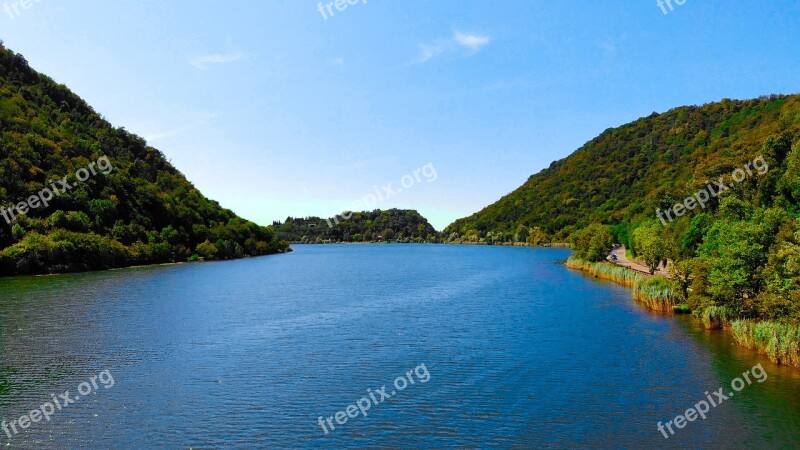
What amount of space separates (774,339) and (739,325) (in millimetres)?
5034

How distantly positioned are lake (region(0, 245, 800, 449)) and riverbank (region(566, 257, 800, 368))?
1090mm

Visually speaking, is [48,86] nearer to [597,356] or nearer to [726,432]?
[597,356]

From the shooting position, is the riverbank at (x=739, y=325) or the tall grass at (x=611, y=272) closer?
the riverbank at (x=739, y=325)

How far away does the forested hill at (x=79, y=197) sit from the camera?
4203 inches

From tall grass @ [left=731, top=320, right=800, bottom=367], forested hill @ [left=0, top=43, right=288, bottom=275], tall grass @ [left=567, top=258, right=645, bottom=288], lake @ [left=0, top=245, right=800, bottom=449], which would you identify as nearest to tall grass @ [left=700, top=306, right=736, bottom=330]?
lake @ [left=0, top=245, right=800, bottom=449]

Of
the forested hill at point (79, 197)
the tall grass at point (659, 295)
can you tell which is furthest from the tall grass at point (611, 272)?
the forested hill at point (79, 197)

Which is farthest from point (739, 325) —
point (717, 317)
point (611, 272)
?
point (611, 272)

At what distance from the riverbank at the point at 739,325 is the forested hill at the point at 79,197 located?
324 ft

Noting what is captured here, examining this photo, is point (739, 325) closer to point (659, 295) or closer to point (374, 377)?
point (659, 295)

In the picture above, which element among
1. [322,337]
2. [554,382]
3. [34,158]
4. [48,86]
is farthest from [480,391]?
[48,86]

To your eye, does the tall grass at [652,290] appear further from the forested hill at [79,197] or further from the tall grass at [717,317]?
the forested hill at [79,197]

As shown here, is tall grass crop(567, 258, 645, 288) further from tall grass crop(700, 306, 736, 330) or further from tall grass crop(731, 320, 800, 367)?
tall grass crop(731, 320, 800, 367)

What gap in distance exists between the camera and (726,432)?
25.5 metres

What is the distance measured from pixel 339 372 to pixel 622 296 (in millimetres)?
48948
